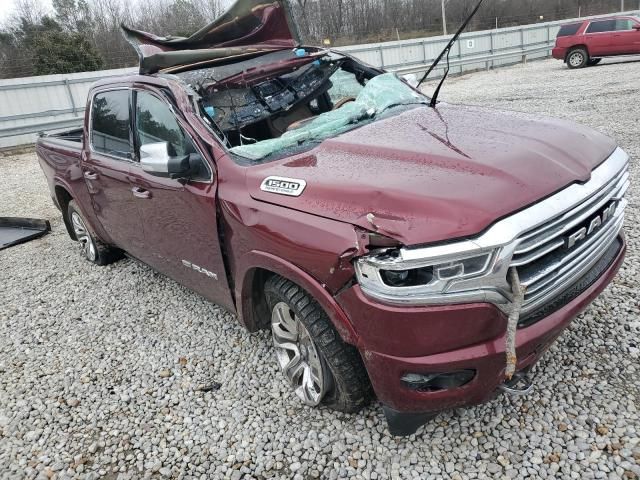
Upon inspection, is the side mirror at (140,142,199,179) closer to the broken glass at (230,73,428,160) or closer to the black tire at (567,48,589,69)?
the broken glass at (230,73,428,160)

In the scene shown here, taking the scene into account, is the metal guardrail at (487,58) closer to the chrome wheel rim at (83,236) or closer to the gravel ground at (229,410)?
the chrome wheel rim at (83,236)

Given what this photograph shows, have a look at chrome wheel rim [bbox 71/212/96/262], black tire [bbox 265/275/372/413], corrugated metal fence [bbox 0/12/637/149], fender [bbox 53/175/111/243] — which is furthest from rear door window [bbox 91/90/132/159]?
corrugated metal fence [bbox 0/12/637/149]

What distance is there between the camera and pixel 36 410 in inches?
120

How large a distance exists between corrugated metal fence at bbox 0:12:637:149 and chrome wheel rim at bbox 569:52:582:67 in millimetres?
3911

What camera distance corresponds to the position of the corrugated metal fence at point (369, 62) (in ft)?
48.1

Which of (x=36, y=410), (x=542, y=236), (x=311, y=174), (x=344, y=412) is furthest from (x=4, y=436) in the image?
(x=542, y=236)

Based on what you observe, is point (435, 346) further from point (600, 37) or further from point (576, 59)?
point (576, 59)

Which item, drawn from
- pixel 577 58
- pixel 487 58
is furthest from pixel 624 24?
pixel 487 58

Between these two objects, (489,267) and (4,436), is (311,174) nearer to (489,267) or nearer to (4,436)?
(489,267)

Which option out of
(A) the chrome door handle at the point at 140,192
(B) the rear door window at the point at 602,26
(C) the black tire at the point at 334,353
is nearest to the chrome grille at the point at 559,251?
(C) the black tire at the point at 334,353

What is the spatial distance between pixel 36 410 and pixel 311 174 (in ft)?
7.55

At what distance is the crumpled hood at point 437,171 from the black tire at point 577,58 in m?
17.6

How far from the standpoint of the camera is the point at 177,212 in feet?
10.4

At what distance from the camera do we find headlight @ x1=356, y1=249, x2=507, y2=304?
73.5 inches
